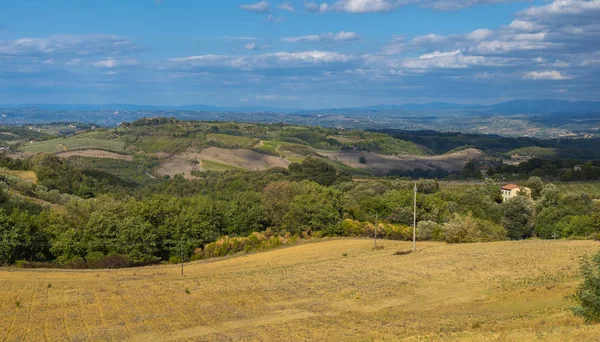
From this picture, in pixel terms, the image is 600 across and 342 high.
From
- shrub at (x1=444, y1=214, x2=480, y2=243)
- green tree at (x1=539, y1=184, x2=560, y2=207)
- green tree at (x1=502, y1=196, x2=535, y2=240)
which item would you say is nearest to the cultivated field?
shrub at (x1=444, y1=214, x2=480, y2=243)

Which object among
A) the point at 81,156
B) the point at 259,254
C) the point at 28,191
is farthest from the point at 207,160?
the point at 259,254

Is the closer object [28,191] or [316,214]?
[316,214]

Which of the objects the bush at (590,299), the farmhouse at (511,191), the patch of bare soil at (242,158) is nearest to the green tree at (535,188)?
the farmhouse at (511,191)

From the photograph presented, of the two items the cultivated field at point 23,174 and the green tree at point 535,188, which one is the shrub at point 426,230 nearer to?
the green tree at point 535,188

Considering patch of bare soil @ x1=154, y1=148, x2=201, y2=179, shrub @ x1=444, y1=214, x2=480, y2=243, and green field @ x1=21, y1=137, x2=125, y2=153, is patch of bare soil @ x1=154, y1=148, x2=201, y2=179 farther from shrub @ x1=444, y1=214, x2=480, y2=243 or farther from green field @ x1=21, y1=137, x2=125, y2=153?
shrub @ x1=444, y1=214, x2=480, y2=243

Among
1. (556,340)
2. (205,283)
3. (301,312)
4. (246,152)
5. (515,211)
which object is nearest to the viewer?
(556,340)

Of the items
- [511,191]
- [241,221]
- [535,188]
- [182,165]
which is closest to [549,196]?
[511,191]

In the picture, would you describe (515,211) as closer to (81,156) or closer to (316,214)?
(316,214)
